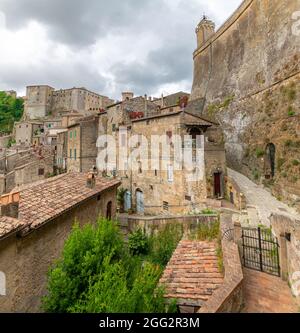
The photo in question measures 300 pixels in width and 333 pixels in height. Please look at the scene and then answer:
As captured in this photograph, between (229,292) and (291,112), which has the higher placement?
(291,112)

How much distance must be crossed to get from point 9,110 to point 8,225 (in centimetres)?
7795

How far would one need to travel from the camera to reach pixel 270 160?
19141mm

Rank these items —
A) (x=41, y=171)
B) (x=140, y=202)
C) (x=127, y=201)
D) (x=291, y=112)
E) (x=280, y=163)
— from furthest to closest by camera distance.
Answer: (x=41, y=171), (x=127, y=201), (x=140, y=202), (x=280, y=163), (x=291, y=112)

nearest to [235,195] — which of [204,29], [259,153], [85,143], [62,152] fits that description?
[259,153]

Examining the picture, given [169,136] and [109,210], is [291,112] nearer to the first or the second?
[169,136]

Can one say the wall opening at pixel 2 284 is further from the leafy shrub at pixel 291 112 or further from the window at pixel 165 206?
the leafy shrub at pixel 291 112

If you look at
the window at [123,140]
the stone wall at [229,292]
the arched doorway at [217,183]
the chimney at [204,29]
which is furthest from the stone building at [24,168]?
the chimney at [204,29]

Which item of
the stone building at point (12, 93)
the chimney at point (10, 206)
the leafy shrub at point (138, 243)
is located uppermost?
the stone building at point (12, 93)

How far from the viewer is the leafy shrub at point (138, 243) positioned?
13.0m

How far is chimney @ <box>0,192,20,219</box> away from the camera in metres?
6.95

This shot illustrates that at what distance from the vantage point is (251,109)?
72.4ft

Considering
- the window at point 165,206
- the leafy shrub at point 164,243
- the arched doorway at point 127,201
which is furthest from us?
the arched doorway at point 127,201

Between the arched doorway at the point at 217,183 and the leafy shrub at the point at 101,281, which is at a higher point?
the arched doorway at the point at 217,183

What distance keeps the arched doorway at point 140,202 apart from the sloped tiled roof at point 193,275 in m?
13.6
